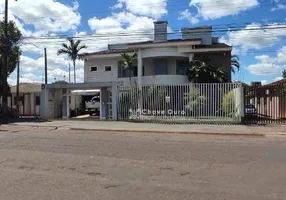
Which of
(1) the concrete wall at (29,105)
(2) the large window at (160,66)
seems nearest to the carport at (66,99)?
(1) the concrete wall at (29,105)

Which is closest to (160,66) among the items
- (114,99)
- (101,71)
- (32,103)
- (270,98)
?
(101,71)

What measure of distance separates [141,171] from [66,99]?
89.4 feet

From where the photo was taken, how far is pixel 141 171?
35.6 feet

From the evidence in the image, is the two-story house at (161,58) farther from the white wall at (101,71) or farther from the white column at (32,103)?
the white column at (32,103)

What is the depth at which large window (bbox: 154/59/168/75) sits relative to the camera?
4096cm

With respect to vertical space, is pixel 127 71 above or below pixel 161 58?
below

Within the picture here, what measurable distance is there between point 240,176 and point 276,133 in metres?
13.8

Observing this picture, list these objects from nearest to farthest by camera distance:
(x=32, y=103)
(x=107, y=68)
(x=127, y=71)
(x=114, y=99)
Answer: (x=114, y=99), (x=127, y=71), (x=107, y=68), (x=32, y=103)

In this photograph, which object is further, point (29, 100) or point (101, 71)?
point (29, 100)

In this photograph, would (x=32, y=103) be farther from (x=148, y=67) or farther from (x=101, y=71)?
(x=148, y=67)

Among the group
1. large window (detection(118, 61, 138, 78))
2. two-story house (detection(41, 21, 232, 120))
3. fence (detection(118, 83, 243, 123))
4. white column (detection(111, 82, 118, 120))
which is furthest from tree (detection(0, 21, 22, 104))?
fence (detection(118, 83, 243, 123))

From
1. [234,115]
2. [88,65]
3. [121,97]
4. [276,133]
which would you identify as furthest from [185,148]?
[88,65]

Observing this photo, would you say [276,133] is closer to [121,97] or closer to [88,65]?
[121,97]

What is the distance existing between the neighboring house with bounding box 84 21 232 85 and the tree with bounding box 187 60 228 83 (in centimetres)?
140
